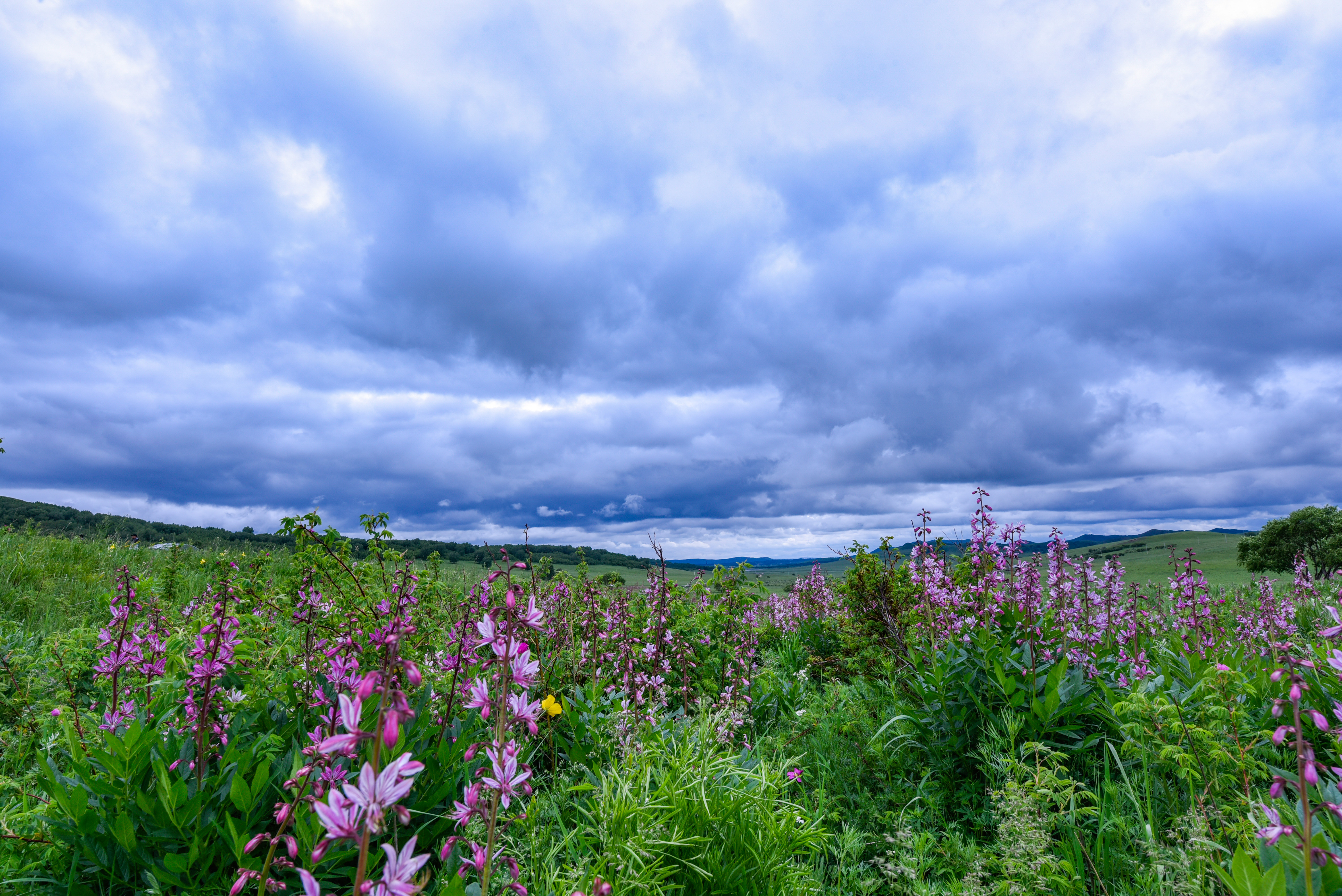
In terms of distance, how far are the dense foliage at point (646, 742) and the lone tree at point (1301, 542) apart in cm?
4385

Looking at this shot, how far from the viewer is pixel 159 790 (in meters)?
3.46

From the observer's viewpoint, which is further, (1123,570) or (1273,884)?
(1123,570)

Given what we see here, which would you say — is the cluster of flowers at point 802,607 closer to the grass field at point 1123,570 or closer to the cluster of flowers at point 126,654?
the grass field at point 1123,570

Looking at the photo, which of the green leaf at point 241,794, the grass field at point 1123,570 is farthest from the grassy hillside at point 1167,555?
the green leaf at point 241,794

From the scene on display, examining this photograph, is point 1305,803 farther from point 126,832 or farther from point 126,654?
point 126,654

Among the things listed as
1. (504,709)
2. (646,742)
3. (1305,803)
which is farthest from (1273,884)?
(646,742)

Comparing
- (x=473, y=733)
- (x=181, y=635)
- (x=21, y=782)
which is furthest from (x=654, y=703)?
(x=21, y=782)

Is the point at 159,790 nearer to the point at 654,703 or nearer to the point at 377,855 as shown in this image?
the point at 377,855

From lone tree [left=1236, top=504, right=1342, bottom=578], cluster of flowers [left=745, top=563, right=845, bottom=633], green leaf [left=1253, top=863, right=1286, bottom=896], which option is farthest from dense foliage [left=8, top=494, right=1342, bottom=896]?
lone tree [left=1236, top=504, right=1342, bottom=578]

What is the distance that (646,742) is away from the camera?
5.25 metres

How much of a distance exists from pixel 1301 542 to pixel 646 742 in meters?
54.8

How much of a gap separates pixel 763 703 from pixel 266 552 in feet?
24.2

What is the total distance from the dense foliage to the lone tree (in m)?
43.9

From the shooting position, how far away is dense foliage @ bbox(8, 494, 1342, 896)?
296cm
